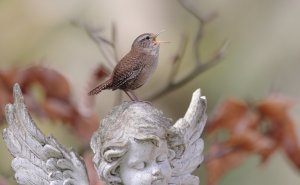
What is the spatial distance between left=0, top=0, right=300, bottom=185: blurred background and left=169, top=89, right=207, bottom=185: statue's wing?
8.33ft

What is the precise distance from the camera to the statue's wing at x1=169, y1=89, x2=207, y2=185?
189 centimetres

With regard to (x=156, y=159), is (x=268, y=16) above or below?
above

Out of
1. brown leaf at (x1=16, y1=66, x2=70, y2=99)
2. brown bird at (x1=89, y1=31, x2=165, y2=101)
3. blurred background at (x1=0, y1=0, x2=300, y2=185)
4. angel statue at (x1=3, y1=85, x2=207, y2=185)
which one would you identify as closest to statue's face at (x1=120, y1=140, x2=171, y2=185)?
angel statue at (x1=3, y1=85, x2=207, y2=185)

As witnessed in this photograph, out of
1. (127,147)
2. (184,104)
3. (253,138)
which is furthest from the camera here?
(184,104)

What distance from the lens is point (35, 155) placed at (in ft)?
6.23

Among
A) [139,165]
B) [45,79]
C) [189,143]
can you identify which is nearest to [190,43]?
[45,79]

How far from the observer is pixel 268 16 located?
512 centimetres

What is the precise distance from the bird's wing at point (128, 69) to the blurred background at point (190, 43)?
2.62 metres

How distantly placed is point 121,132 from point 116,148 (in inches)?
1.5

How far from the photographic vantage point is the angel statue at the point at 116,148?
5.98ft

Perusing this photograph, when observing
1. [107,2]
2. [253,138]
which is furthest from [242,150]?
[107,2]

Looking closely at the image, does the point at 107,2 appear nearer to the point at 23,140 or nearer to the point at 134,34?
the point at 134,34

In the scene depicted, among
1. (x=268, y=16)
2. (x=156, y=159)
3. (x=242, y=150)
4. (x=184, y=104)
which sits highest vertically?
(x=268, y=16)

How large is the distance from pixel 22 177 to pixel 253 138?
984 millimetres
